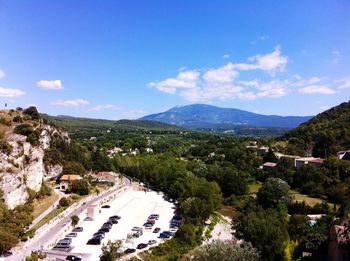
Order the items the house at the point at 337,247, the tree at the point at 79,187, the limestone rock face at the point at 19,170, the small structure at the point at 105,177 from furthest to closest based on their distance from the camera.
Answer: the small structure at the point at 105,177 < the tree at the point at 79,187 < the limestone rock face at the point at 19,170 < the house at the point at 337,247

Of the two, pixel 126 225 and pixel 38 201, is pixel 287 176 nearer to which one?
pixel 126 225

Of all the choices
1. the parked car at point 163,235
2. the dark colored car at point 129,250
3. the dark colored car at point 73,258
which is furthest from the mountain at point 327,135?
the dark colored car at point 73,258

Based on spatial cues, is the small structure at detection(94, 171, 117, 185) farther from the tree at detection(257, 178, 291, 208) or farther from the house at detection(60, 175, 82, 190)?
the tree at detection(257, 178, 291, 208)

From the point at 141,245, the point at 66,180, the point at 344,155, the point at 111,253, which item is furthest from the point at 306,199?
the point at 66,180

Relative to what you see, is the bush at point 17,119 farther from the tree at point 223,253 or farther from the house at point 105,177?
the tree at point 223,253

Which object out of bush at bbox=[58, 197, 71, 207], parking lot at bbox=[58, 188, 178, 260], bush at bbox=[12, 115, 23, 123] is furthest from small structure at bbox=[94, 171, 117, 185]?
bush at bbox=[58, 197, 71, 207]

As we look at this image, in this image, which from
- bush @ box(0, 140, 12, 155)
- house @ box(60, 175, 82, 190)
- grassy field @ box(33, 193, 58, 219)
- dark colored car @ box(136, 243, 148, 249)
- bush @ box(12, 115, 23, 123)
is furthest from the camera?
house @ box(60, 175, 82, 190)
